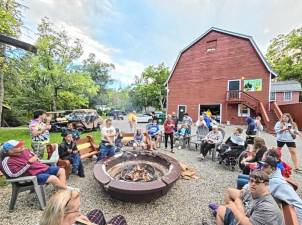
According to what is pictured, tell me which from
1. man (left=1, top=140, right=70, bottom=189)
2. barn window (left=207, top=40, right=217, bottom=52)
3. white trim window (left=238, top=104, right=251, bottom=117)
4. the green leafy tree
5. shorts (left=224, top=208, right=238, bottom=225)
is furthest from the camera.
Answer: barn window (left=207, top=40, right=217, bottom=52)

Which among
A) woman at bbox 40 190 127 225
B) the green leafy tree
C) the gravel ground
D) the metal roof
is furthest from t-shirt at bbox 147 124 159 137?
the metal roof

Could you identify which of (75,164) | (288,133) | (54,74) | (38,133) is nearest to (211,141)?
(288,133)

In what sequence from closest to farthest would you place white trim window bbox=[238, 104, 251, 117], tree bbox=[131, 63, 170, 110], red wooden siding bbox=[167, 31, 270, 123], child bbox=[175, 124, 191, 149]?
child bbox=[175, 124, 191, 149] < red wooden siding bbox=[167, 31, 270, 123] < white trim window bbox=[238, 104, 251, 117] < tree bbox=[131, 63, 170, 110]

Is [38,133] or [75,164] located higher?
[38,133]

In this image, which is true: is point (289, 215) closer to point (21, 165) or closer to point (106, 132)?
point (21, 165)

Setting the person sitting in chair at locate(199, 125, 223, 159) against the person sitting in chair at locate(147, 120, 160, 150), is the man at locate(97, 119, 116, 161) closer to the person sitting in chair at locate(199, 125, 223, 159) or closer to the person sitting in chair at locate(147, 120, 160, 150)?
the person sitting in chair at locate(147, 120, 160, 150)

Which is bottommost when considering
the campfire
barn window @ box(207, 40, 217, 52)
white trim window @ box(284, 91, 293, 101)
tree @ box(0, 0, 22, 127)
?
the campfire

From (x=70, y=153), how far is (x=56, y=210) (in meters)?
3.44

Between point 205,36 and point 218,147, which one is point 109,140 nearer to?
point 218,147

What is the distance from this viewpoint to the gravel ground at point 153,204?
2.77 m

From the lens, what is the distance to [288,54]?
2545cm

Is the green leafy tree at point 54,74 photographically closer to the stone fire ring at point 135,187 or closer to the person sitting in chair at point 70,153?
the person sitting in chair at point 70,153

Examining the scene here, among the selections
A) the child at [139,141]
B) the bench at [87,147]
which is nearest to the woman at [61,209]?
the bench at [87,147]

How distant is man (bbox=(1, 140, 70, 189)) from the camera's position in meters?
2.67
